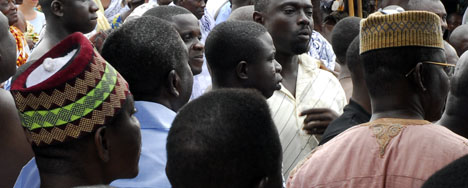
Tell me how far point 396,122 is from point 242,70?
1435 millimetres

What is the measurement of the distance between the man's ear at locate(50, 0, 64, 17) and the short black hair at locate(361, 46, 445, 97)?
3.08 m

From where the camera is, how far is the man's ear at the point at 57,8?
5.40 metres

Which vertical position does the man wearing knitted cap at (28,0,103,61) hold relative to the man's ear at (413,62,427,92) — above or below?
below

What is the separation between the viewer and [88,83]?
2.47 m

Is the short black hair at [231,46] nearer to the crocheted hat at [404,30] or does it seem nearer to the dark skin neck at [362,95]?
the dark skin neck at [362,95]

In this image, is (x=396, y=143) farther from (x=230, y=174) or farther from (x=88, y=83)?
(x=88, y=83)

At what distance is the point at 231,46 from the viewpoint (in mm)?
4180

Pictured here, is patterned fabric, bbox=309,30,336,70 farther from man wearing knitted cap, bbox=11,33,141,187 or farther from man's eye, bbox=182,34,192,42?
man wearing knitted cap, bbox=11,33,141,187

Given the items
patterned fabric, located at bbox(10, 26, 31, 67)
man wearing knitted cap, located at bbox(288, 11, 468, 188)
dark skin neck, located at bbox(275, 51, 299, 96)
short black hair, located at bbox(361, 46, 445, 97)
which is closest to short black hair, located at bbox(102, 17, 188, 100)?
man wearing knitted cap, located at bbox(288, 11, 468, 188)

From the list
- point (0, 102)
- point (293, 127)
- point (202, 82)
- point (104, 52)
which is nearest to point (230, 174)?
point (104, 52)

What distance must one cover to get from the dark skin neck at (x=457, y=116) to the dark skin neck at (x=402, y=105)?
0.60m

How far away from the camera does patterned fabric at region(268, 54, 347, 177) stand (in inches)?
167

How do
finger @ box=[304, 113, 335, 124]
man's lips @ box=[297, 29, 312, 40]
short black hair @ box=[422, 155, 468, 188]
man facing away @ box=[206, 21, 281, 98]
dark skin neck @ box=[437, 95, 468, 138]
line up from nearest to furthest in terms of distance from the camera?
short black hair @ box=[422, 155, 468, 188]
dark skin neck @ box=[437, 95, 468, 138]
finger @ box=[304, 113, 335, 124]
man facing away @ box=[206, 21, 281, 98]
man's lips @ box=[297, 29, 312, 40]

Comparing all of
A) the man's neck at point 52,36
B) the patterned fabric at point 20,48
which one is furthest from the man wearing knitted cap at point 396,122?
the patterned fabric at point 20,48
